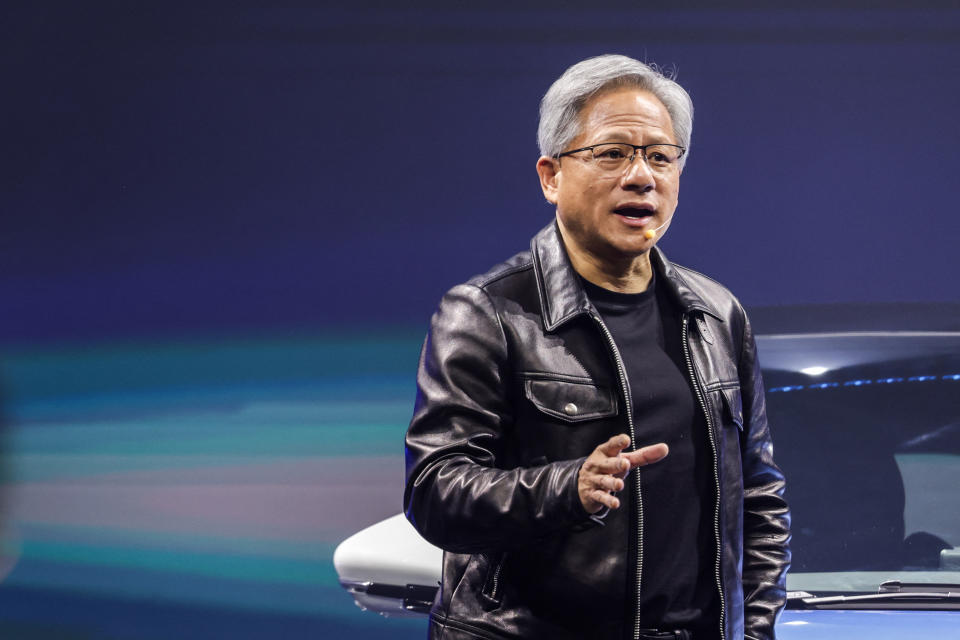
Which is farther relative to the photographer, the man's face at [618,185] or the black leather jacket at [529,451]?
the man's face at [618,185]

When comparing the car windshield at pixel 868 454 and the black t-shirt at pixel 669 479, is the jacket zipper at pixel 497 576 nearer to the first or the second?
the black t-shirt at pixel 669 479

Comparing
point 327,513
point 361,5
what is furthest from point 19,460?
point 361,5

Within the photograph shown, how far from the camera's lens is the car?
1.92 meters

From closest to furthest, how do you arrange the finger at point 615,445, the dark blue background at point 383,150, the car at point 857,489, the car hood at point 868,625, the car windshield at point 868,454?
the finger at point 615,445 → the car hood at point 868,625 → the car at point 857,489 → the car windshield at point 868,454 → the dark blue background at point 383,150

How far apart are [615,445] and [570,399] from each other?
235 millimetres

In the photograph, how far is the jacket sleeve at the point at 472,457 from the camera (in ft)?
4.12

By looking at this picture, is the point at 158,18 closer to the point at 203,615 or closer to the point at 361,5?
the point at 361,5

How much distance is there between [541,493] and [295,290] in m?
2.30

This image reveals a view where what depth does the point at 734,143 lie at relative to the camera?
3262 mm

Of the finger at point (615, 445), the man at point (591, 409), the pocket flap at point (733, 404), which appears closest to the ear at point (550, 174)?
the man at point (591, 409)

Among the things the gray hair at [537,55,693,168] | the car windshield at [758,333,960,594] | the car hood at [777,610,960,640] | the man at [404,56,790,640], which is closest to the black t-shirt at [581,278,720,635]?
the man at [404,56,790,640]

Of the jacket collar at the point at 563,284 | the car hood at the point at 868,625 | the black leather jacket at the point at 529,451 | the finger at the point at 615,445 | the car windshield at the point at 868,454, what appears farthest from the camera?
the car windshield at the point at 868,454

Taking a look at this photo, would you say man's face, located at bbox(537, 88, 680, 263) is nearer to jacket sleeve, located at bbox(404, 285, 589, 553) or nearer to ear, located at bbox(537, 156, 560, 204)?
ear, located at bbox(537, 156, 560, 204)

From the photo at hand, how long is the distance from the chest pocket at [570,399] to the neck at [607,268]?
0.18m
